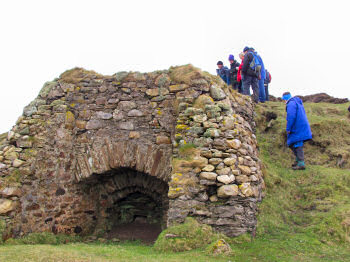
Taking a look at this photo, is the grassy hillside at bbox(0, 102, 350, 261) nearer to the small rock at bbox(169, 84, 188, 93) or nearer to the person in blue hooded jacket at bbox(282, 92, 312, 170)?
the person in blue hooded jacket at bbox(282, 92, 312, 170)

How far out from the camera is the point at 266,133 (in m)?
9.53

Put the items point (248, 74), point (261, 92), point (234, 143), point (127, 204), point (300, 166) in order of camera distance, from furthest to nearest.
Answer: point (261, 92), point (248, 74), point (127, 204), point (300, 166), point (234, 143)

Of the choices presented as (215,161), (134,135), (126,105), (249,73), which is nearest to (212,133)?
(215,161)

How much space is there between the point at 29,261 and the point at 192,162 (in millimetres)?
3060

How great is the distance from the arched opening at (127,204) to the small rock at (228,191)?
2.14 m

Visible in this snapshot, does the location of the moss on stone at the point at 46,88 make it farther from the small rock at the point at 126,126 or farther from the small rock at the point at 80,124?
the small rock at the point at 126,126

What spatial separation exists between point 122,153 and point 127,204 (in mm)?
1657

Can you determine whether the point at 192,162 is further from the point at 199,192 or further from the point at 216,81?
the point at 216,81

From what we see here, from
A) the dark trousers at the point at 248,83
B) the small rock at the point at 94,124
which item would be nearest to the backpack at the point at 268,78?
the dark trousers at the point at 248,83

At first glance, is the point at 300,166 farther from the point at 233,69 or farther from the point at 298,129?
the point at 233,69

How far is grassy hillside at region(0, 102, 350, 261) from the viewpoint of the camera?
14.6ft

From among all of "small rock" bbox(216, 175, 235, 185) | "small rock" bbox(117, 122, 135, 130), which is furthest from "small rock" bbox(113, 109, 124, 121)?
"small rock" bbox(216, 175, 235, 185)

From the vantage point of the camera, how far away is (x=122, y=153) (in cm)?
707

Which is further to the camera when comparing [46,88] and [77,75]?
[77,75]
